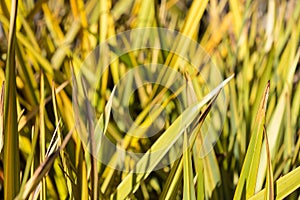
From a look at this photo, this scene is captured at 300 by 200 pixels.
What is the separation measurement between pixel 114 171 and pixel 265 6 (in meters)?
0.88

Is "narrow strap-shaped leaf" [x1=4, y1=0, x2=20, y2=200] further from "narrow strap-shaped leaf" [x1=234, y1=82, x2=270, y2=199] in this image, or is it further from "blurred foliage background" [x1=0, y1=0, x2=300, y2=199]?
"narrow strap-shaped leaf" [x1=234, y1=82, x2=270, y2=199]

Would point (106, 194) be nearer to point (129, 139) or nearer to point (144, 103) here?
point (129, 139)

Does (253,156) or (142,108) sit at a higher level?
(142,108)

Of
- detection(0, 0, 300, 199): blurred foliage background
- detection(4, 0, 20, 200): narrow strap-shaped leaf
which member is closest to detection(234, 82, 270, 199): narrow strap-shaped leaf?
detection(0, 0, 300, 199): blurred foliage background

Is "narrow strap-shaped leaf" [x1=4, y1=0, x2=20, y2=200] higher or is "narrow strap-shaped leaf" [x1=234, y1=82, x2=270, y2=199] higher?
"narrow strap-shaped leaf" [x1=4, y1=0, x2=20, y2=200]

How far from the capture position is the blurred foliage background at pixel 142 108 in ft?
1.35

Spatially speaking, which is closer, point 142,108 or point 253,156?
point 253,156

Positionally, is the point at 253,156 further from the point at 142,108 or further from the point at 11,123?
the point at 142,108

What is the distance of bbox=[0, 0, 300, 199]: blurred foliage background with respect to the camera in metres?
0.41

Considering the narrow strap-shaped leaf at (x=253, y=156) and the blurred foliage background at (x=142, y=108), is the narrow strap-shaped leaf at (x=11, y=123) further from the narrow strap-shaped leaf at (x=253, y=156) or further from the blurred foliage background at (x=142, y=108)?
the narrow strap-shaped leaf at (x=253, y=156)

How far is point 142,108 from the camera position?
74 centimetres

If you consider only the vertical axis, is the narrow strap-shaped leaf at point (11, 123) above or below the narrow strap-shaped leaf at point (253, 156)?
above

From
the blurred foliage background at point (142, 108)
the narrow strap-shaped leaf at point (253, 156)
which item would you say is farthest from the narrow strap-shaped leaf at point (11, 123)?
the narrow strap-shaped leaf at point (253, 156)

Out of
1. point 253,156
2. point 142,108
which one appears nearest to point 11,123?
point 253,156
